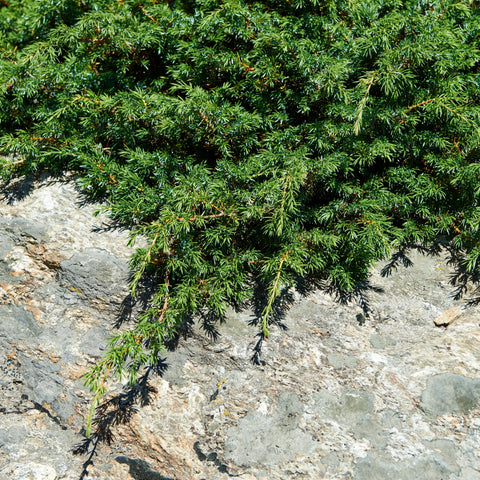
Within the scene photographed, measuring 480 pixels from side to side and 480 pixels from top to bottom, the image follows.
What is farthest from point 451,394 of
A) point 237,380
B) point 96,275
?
point 96,275

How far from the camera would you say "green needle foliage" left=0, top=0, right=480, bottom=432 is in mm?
2301

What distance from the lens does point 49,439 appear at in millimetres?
2414

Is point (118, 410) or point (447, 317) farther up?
point (447, 317)

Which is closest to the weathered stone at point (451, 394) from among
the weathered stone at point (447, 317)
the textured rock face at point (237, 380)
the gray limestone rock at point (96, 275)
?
the textured rock face at point (237, 380)

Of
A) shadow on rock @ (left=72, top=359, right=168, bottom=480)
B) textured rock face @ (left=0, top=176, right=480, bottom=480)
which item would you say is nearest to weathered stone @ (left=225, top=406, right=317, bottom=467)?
textured rock face @ (left=0, top=176, right=480, bottom=480)

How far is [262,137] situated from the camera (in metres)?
2.54

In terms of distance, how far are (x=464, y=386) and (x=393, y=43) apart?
1767 mm

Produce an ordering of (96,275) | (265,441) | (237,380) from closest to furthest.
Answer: (265,441) < (237,380) < (96,275)

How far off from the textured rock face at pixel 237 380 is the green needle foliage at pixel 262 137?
18cm

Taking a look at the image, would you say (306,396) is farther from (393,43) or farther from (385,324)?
(393,43)

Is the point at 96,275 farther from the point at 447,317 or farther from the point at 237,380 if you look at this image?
the point at 447,317

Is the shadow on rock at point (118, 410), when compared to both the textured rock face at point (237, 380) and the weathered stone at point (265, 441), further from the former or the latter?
the weathered stone at point (265, 441)

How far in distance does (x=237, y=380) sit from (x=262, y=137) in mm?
1287

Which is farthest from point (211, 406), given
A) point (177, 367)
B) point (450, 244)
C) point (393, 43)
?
point (393, 43)
